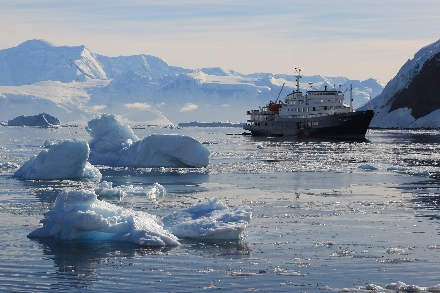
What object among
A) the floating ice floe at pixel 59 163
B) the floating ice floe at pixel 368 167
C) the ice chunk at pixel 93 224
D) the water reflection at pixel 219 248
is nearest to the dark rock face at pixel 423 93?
the floating ice floe at pixel 368 167

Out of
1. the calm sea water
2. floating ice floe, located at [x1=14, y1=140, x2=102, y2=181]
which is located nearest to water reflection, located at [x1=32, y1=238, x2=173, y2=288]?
the calm sea water

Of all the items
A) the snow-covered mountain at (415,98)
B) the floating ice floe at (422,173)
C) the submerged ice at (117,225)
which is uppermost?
the snow-covered mountain at (415,98)

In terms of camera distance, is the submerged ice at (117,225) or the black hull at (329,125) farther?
the black hull at (329,125)

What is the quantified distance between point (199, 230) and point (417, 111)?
474ft

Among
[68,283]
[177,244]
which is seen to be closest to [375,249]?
[177,244]

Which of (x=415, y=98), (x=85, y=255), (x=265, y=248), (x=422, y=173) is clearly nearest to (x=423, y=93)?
(x=415, y=98)

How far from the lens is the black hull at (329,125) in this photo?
97.2 m

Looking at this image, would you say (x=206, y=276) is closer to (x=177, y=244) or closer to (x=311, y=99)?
(x=177, y=244)

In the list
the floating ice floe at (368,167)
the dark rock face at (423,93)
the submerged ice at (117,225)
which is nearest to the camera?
the submerged ice at (117,225)

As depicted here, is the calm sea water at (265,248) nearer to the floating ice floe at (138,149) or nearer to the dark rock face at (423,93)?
the floating ice floe at (138,149)

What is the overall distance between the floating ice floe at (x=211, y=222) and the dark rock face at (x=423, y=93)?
463 feet

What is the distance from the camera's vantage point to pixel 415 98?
159 m

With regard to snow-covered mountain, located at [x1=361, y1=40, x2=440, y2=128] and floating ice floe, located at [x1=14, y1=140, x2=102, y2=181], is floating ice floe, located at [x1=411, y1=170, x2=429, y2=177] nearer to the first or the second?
floating ice floe, located at [x1=14, y1=140, x2=102, y2=181]

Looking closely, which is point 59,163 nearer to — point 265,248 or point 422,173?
point 422,173
